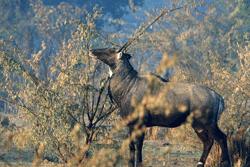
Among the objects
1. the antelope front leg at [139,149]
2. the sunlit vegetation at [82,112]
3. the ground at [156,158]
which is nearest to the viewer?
the sunlit vegetation at [82,112]

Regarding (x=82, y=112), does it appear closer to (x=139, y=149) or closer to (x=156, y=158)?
(x=139, y=149)

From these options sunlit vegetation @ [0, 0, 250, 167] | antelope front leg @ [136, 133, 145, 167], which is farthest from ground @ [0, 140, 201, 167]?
antelope front leg @ [136, 133, 145, 167]

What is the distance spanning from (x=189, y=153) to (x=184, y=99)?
12.4 feet

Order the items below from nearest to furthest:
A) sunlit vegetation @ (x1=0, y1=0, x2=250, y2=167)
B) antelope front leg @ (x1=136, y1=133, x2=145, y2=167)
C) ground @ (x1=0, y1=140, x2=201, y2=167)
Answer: sunlit vegetation @ (x1=0, y1=0, x2=250, y2=167) → antelope front leg @ (x1=136, y1=133, x2=145, y2=167) → ground @ (x1=0, y1=140, x2=201, y2=167)

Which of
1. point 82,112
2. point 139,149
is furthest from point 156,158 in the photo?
point 82,112

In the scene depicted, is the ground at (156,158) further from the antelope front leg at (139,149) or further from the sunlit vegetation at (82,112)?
the antelope front leg at (139,149)

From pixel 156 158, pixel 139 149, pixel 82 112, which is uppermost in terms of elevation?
pixel 82 112

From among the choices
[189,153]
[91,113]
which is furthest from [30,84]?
[189,153]

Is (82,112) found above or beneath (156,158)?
above

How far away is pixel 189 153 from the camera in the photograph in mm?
13766

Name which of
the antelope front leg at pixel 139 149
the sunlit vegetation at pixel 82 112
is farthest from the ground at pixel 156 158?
the antelope front leg at pixel 139 149

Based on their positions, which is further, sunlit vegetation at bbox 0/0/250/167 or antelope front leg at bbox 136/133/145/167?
antelope front leg at bbox 136/133/145/167

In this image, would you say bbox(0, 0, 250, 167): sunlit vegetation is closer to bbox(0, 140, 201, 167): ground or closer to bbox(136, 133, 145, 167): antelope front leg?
bbox(0, 140, 201, 167): ground

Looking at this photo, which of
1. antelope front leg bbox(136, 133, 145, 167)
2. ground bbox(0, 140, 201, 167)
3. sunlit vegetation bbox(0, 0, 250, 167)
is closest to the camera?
sunlit vegetation bbox(0, 0, 250, 167)
